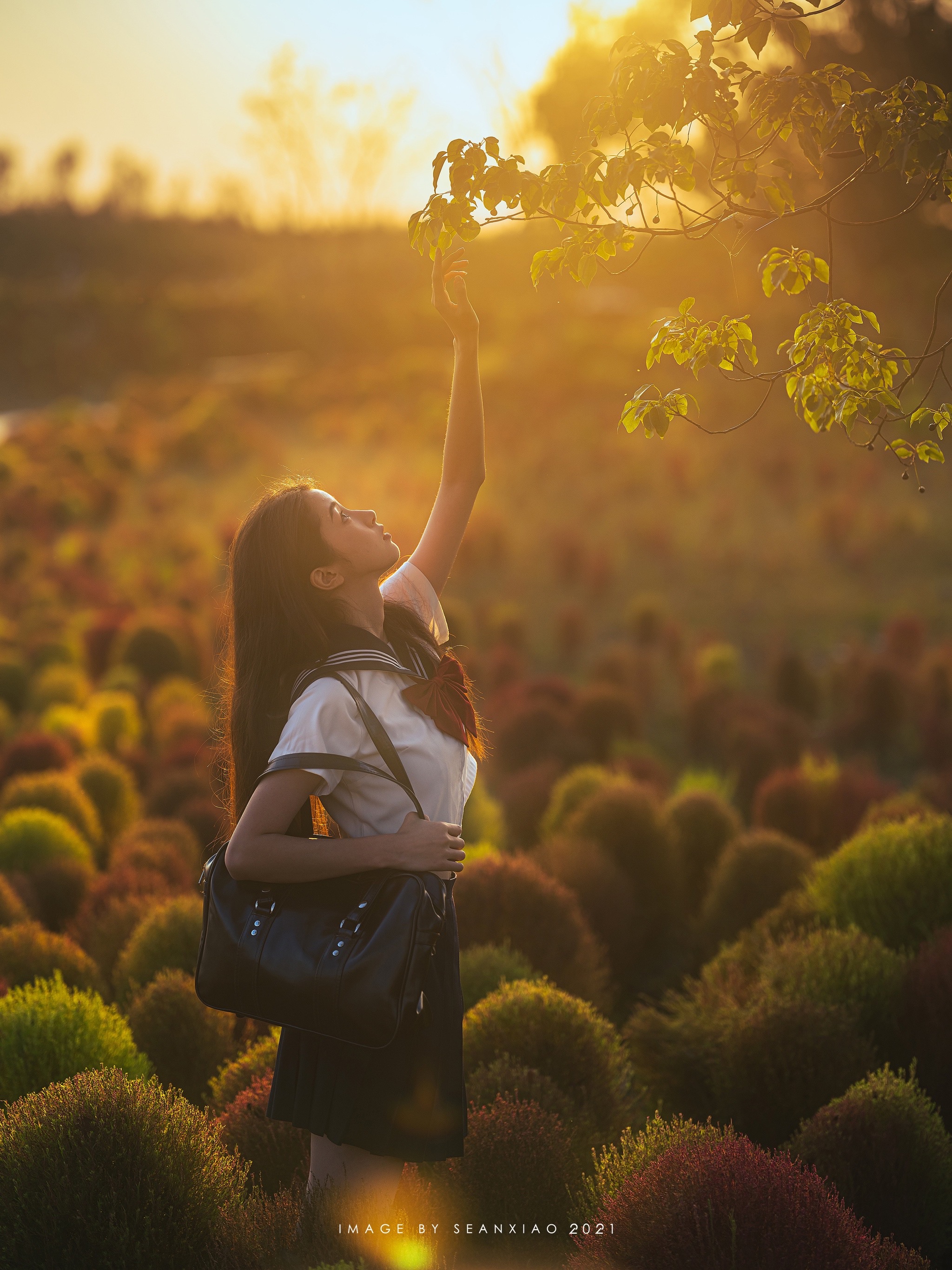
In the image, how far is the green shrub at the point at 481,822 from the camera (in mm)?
7617

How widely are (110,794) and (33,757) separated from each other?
103cm

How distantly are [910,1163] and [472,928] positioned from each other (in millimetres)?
2357

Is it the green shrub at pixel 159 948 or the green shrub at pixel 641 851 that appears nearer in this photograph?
the green shrub at pixel 159 948

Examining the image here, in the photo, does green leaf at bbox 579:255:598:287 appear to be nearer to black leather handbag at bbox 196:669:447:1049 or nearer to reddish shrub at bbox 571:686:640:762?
black leather handbag at bbox 196:669:447:1049

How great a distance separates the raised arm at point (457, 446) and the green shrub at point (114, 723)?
26.6 ft

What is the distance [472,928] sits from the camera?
5266 millimetres

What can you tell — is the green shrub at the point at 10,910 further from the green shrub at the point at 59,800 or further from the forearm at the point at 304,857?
the forearm at the point at 304,857

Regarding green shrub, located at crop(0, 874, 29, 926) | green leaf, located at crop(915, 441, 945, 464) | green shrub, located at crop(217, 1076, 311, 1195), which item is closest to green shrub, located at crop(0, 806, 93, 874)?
green shrub, located at crop(0, 874, 29, 926)

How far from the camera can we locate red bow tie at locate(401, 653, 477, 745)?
249 cm

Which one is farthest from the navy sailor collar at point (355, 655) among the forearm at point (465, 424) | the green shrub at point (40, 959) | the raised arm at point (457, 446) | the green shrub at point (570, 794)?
the green shrub at point (570, 794)

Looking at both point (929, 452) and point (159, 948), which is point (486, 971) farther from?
point (929, 452)

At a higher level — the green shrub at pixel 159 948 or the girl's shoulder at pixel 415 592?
the girl's shoulder at pixel 415 592

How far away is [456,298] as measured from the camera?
2.98 m

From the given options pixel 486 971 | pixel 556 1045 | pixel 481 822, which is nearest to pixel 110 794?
pixel 481 822
